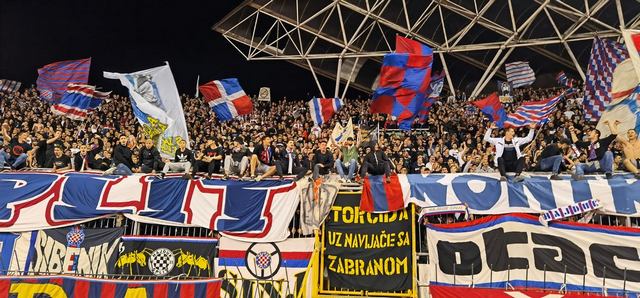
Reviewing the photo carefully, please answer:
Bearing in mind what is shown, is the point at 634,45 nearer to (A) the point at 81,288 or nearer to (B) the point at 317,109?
(B) the point at 317,109

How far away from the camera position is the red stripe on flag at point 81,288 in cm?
939

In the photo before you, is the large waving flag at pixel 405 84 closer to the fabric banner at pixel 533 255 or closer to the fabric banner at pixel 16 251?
the fabric banner at pixel 533 255

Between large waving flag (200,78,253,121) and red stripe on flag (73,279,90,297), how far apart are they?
10.3m

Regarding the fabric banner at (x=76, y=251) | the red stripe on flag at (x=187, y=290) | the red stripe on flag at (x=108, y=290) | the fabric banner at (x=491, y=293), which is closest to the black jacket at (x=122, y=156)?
the fabric banner at (x=76, y=251)

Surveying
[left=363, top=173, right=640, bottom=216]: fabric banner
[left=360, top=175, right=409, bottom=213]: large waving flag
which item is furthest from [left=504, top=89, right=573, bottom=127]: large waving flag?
[left=360, top=175, right=409, bottom=213]: large waving flag

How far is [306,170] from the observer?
36.8ft

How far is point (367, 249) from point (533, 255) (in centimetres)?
324

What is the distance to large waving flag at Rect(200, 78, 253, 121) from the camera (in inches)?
739

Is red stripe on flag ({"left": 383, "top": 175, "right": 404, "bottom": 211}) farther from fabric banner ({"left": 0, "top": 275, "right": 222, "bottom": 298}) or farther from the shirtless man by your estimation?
the shirtless man

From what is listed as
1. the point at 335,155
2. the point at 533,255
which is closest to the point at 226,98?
the point at 335,155

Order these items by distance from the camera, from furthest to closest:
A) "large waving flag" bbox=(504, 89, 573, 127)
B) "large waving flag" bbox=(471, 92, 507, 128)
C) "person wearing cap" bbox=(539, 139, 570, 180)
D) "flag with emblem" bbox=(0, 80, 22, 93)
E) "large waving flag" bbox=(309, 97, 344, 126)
→ 1. "flag with emblem" bbox=(0, 80, 22, 93)
2. "large waving flag" bbox=(309, 97, 344, 126)
3. "large waving flag" bbox=(471, 92, 507, 128)
4. "large waving flag" bbox=(504, 89, 573, 127)
5. "person wearing cap" bbox=(539, 139, 570, 180)

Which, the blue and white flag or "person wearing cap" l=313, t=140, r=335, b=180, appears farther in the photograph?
the blue and white flag

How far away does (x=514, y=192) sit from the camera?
9586 millimetres

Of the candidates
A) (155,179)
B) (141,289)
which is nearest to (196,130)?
(155,179)
